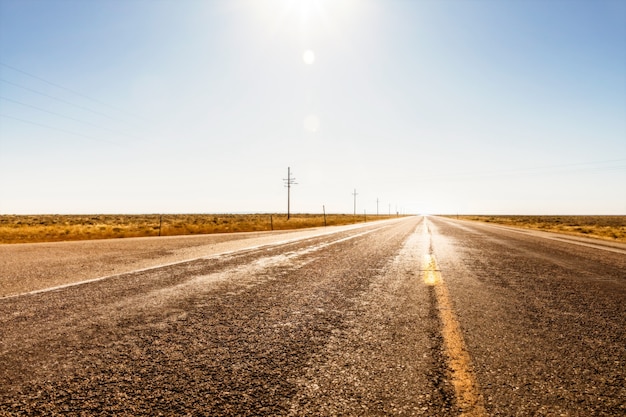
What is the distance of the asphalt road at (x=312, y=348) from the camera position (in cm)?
181

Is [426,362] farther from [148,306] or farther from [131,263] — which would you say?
[131,263]

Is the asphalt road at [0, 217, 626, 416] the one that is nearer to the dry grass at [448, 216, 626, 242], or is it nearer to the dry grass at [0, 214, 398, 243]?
the dry grass at [0, 214, 398, 243]

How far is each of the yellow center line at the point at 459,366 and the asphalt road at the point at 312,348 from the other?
0.01 metres

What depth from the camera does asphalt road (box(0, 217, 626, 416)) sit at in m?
1.81

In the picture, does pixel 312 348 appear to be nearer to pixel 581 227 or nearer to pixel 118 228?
pixel 118 228

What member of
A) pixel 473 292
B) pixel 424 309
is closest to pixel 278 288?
pixel 424 309

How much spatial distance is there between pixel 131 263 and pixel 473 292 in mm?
6390

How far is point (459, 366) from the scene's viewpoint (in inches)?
87.4

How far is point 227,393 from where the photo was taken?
1.88 m

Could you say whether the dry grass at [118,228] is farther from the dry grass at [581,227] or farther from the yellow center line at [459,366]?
the dry grass at [581,227]

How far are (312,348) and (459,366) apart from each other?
Answer: 1012 mm

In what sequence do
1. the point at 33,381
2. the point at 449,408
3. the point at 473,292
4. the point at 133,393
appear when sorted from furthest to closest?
1. the point at 473,292
2. the point at 33,381
3. the point at 133,393
4. the point at 449,408

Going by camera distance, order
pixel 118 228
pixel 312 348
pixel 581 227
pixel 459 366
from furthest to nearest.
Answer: pixel 581 227
pixel 118 228
pixel 312 348
pixel 459 366

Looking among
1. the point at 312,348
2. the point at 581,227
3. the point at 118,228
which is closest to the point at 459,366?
the point at 312,348
